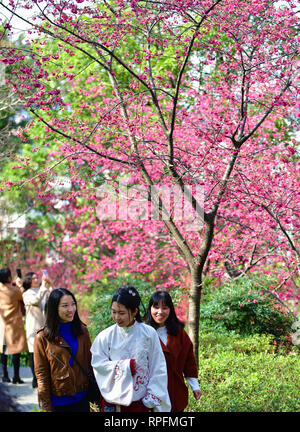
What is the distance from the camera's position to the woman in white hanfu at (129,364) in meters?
2.90

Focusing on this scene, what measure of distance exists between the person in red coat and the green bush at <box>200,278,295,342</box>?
4.71 m

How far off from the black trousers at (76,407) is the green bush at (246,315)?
5.12 m

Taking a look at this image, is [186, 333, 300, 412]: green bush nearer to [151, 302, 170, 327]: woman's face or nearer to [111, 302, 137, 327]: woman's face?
[151, 302, 170, 327]: woman's face

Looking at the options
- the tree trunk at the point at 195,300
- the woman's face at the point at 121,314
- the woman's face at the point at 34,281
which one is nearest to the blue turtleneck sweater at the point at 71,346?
the woman's face at the point at 121,314

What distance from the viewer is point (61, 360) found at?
3184 millimetres

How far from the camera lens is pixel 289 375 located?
18.1 feet

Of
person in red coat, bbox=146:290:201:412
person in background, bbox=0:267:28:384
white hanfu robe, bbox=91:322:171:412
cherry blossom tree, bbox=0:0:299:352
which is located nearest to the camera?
white hanfu robe, bbox=91:322:171:412

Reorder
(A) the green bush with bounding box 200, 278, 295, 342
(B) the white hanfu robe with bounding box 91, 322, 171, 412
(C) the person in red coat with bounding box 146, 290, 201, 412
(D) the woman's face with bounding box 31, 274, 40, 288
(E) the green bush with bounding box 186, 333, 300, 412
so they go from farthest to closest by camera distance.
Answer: (A) the green bush with bounding box 200, 278, 295, 342 → (D) the woman's face with bounding box 31, 274, 40, 288 → (E) the green bush with bounding box 186, 333, 300, 412 → (C) the person in red coat with bounding box 146, 290, 201, 412 → (B) the white hanfu robe with bounding box 91, 322, 171, 412

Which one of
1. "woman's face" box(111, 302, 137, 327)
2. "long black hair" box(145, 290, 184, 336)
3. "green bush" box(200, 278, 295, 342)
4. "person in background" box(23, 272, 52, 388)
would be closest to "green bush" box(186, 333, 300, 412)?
"green bush" box(200, 278, 295, 342)

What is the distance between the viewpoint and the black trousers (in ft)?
10.4

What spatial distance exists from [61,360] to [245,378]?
107 inches

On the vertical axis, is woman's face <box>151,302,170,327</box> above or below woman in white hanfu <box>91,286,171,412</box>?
above
